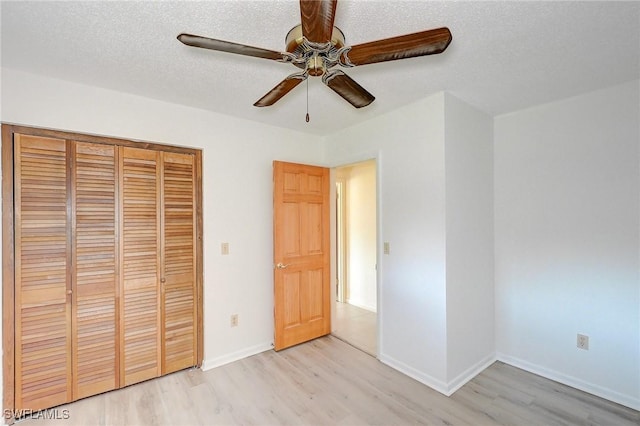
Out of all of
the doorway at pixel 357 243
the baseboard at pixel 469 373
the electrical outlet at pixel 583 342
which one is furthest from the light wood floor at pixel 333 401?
the doorway at pixel 357 243

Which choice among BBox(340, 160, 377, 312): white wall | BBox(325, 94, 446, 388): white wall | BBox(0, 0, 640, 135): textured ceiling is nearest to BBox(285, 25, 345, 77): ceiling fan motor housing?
BBox(0, 0, 640, 135): textured ceiling

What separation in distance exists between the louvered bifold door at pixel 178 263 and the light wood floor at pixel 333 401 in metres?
0.24

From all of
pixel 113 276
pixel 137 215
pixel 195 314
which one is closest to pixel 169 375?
pixel 195 314

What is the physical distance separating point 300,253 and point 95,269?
5.88ft

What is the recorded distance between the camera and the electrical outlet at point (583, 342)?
7.88 ft

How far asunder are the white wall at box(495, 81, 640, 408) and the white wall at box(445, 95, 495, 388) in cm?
15

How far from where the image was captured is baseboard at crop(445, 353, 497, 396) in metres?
2.36

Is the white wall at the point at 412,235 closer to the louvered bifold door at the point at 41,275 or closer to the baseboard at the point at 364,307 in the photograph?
the baseboard at the point at 364,307

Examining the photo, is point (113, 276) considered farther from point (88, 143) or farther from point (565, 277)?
point (565, 277)

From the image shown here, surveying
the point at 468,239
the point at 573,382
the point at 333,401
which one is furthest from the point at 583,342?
the point at 333,401

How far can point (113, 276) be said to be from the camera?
2.37 meters

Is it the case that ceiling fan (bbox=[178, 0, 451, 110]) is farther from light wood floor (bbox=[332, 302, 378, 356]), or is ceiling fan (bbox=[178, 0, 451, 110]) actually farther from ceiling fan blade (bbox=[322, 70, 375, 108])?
light wood floor (bbox=[332, 302, 378, 356])

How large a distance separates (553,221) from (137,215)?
3.55 metres

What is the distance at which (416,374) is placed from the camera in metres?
2.54
